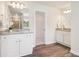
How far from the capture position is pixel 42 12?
5051mm

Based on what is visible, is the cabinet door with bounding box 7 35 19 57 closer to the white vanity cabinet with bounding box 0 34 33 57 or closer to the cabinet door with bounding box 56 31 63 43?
the white vanity cabinet with bounding box 0 34 33 57

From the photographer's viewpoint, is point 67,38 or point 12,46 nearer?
point 12,46

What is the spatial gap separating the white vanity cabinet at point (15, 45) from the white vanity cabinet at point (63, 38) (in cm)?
206

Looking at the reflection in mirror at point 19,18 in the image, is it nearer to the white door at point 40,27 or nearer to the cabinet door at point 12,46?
the white door at point 40,27

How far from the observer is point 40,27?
16.4 ft

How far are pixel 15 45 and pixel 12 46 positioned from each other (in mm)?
97

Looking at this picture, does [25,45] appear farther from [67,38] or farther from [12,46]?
[67,38]

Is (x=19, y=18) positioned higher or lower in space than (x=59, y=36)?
higher

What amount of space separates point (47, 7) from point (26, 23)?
1.59m

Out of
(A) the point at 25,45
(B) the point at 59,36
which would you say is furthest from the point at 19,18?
(B) the point at 59,36

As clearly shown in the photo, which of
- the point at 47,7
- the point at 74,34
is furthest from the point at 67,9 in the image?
the point at 74,34

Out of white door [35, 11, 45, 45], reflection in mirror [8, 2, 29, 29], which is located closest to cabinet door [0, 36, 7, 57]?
reflection in mirror [8, 2, 29, 29]

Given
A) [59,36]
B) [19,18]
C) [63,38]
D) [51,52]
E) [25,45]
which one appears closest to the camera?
[25,45]

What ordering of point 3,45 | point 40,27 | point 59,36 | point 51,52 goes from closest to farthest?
1. point 3,45
2. point 51,52
3. point 40,27
4. point 59,36
